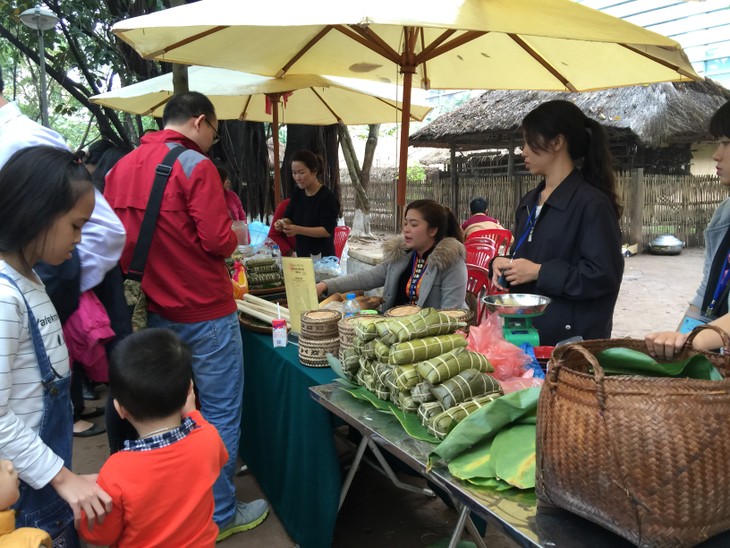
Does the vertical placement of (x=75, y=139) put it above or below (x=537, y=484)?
above

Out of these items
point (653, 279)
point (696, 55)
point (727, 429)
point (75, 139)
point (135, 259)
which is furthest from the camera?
point (75, 139)

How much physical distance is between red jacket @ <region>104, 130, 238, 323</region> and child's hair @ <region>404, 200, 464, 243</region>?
1.12m

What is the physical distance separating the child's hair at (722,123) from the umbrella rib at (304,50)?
8.46 ft

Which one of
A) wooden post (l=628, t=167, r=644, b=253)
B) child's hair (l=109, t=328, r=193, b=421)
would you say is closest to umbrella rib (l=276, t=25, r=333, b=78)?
child's hair (l=109, t=328, r=193, b=421)

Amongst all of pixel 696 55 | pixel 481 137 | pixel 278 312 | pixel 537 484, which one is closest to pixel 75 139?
pixel 481 137

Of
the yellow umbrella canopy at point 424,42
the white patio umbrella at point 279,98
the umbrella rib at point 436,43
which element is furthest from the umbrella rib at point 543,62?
the white patio umbrella at point 279,98

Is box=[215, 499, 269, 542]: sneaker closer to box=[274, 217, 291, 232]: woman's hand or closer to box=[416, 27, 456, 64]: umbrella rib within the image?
box=[274, 217, 291, 232]: woman's hand

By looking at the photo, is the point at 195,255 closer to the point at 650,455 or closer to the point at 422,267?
the point at 422,267

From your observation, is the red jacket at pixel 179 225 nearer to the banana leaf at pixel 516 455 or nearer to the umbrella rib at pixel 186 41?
the umbrella rib at pixel 186 41

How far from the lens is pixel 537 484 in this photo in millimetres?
1213

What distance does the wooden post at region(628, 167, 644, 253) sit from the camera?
13.8m

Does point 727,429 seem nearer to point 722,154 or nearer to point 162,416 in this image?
point 162,416

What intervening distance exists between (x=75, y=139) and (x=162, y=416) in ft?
115

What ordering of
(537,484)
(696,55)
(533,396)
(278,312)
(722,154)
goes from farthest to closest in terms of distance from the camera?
1. (696,55)
2. (278,312)
3. (722,154)
4. (533,396)
5. (537,484)
